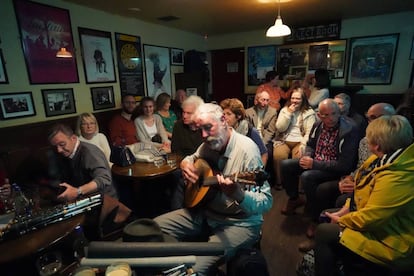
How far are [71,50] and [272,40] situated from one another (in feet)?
12.1

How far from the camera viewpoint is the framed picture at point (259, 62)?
196 inches

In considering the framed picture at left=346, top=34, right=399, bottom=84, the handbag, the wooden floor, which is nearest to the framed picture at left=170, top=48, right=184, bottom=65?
the handbag

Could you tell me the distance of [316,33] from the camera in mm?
4461

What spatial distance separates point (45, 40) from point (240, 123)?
2.35 meters

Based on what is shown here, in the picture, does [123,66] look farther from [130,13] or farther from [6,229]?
[6,229]

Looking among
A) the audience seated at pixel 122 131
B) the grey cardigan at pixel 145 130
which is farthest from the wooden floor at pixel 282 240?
the audience seated at pixel 122 131

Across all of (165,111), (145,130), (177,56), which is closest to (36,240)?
(145,130)

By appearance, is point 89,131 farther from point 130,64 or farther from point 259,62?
point 259,62

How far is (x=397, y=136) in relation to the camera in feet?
4.11

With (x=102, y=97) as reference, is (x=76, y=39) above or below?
above

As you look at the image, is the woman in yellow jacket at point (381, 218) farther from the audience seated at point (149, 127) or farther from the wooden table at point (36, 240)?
the audience seated at point (149, 127)

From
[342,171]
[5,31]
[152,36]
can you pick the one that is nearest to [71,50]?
[5,31]

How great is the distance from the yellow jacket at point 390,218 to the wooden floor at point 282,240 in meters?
0.68

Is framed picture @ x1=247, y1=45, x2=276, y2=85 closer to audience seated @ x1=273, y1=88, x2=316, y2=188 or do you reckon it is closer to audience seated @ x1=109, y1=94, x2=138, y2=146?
audience seated @ x1=273, y1=88, x2=316, y2=188
